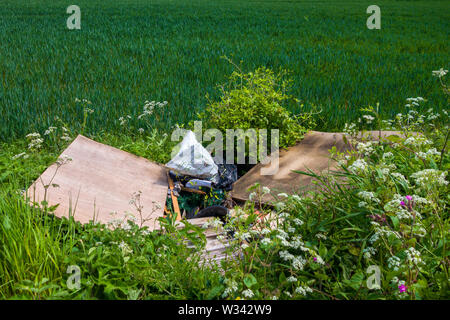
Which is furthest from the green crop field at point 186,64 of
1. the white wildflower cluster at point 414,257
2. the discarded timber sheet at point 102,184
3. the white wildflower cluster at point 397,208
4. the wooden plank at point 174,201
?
the white wildflower cluster at point 414,257

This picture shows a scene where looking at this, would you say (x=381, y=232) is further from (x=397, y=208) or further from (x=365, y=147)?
(x=365, y=147)

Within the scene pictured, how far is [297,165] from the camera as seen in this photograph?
407 centimetres

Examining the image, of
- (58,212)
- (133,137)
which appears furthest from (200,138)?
(58,212)

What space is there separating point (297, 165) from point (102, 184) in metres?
1.74

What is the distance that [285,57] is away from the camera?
8312 millimetres

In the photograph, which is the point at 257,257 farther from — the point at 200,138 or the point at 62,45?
the point at 62,45

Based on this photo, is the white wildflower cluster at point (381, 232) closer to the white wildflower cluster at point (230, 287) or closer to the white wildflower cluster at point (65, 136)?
the white wildflower cluster at point (230, 287)

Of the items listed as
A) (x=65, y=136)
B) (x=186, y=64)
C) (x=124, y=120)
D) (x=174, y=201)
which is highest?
(x=186, y=64)

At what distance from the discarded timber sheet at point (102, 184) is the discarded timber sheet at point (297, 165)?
0.74 m

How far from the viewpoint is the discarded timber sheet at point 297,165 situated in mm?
3778

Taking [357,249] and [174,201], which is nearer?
Result: [357,249]

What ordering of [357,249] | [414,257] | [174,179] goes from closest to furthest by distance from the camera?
1. [414,257]
2. [357,249]
3. [174,179]

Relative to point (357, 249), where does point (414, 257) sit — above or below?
above

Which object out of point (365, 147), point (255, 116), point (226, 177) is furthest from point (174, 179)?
point (365, 147)
